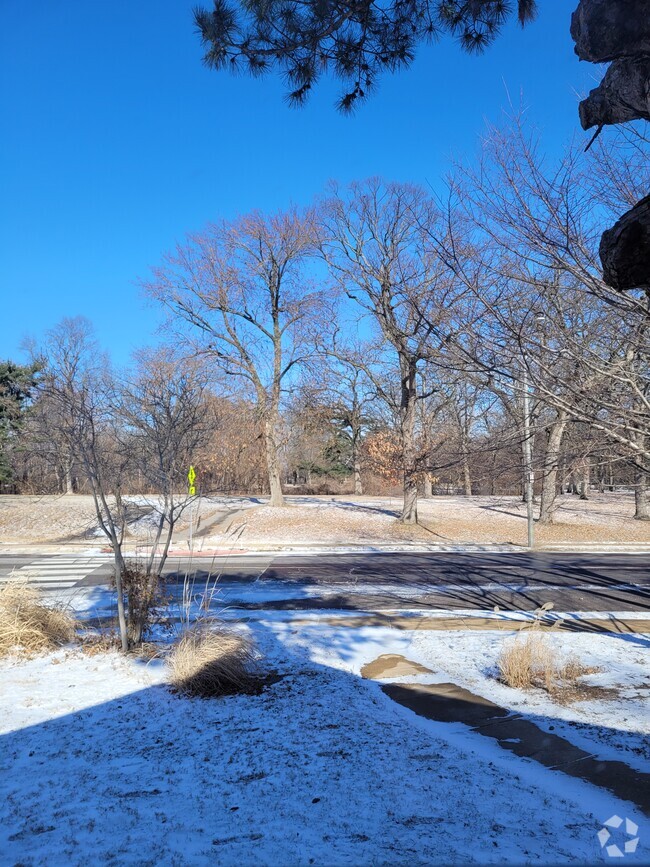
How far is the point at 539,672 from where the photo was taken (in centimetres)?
653

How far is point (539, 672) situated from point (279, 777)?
3.36 m

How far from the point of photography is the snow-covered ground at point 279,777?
3.34m

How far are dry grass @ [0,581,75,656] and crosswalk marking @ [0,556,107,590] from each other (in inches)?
176

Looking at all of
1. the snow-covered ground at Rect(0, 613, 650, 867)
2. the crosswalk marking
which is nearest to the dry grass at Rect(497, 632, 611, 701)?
the snow-covered ground at Rect(0, 613, 650, 867)

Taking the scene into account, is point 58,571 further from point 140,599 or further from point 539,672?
point 539,672

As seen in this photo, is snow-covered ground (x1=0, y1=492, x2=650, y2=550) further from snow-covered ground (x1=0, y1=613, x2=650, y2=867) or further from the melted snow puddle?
snow-covered ground (x1=0, y1=613, x2=650, y2=867)

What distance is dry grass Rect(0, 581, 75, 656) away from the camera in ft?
24.2

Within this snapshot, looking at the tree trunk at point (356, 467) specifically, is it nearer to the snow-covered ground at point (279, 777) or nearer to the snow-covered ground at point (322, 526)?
the snow-covered ground at point (322, 526)

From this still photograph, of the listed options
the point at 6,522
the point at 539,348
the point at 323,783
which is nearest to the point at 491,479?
the point at 539,348

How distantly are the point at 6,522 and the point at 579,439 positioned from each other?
2433 cm

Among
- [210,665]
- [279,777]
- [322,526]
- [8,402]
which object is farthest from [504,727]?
[8,402]

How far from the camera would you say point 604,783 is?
4113 millimetres

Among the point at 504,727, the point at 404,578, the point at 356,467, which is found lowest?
the point at 404,578

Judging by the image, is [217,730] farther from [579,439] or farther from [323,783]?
[579,439]
